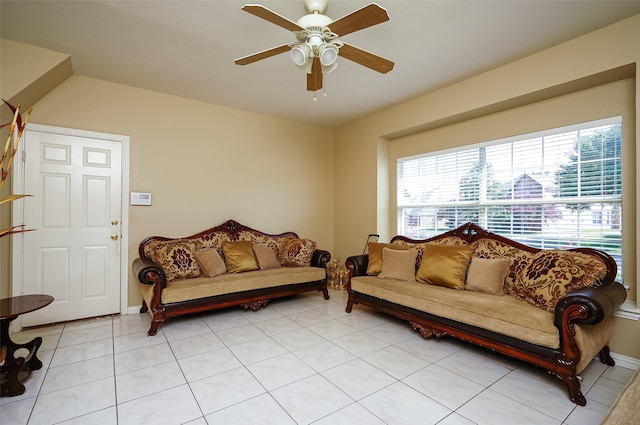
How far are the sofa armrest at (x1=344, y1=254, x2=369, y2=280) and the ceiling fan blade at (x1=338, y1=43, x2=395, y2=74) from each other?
2.24 metres

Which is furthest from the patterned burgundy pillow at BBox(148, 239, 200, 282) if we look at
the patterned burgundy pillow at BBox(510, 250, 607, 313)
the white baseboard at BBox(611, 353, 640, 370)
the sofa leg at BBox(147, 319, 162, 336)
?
the white baseboard at BBox(611, 353, 640, 370)

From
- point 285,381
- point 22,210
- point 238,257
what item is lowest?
point 285,381

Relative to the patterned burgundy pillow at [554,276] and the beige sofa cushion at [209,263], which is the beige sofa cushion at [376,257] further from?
the beige sofa cushion at [209,263]

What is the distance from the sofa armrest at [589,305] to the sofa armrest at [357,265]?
6.75ft

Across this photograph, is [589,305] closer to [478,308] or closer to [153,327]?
[478,308]

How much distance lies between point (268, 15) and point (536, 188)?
10.1ft

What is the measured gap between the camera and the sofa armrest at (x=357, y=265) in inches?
147

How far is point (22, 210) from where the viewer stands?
10.00ft

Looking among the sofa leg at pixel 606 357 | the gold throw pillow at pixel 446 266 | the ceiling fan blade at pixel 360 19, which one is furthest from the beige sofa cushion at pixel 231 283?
the sofa leg at pixel 606 357

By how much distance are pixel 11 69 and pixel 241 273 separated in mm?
2926

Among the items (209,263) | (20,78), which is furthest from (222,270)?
(20,78)

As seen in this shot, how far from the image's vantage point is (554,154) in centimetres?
301

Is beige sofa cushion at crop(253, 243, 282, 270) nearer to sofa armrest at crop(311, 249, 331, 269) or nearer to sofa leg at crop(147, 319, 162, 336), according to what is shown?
sofa armrest at crop(311, 249, 331, 269)

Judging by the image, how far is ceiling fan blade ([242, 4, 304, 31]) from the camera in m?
1.66
